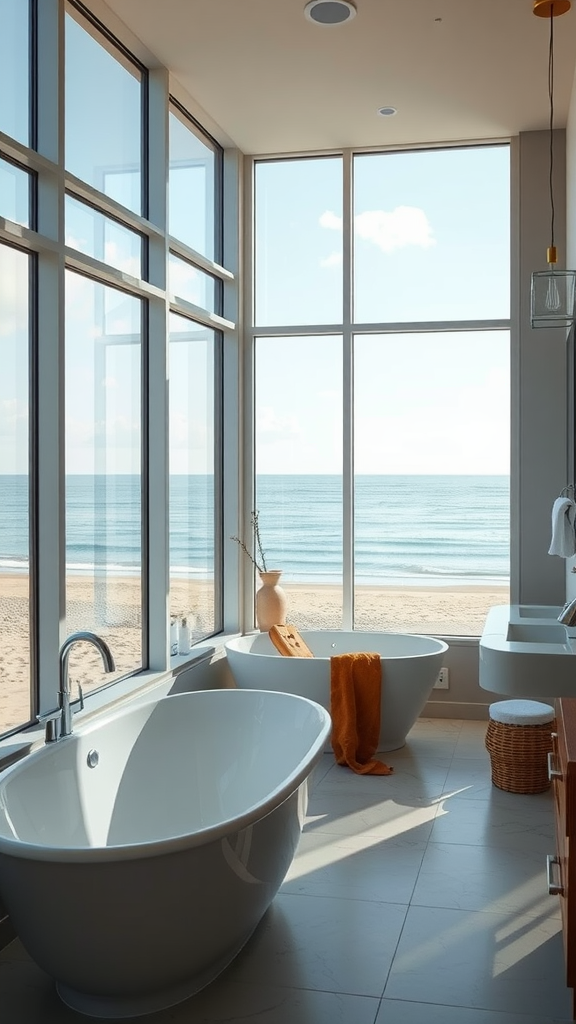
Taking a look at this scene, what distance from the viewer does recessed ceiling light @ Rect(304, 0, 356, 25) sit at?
12.6ft

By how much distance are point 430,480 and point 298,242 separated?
489cm

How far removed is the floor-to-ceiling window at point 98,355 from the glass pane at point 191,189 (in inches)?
0.6

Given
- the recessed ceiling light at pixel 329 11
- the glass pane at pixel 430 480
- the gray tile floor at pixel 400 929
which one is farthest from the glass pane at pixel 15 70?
the glass pane at pixel 430 480

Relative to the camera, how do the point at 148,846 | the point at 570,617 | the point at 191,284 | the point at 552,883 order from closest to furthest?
the point at 148,846, the point at 552,883, the point at 570,617, the point at 191,284

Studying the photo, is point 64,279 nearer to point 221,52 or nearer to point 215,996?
point 221,52

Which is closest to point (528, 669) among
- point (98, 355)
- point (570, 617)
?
point (570, 617)

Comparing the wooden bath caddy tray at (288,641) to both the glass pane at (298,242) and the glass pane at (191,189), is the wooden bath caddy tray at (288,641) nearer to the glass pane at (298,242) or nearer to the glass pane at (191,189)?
the glass pane at (298,242)

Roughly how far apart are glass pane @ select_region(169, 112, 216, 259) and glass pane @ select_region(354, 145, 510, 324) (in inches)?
34.5

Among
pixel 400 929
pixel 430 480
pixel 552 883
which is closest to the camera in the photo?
pixel 552 883

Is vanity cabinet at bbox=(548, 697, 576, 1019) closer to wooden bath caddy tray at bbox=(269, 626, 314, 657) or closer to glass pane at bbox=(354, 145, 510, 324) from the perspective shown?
wooden bath caddy tray at bbox=(269, 626, 314, 657)

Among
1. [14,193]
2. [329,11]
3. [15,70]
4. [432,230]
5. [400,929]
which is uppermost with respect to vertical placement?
[329,11]

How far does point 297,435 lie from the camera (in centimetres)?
626

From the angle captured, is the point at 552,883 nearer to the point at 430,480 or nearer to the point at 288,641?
the point at 288,641

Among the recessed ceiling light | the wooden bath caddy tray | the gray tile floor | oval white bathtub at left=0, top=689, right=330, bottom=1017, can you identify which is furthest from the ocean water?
the recessed ceiling light
